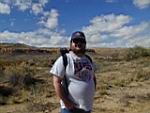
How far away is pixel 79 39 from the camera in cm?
554

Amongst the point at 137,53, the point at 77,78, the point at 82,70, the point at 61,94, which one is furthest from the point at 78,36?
the point at 137,53

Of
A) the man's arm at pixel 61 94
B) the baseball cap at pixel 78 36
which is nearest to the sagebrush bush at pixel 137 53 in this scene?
the baseball cap at pixel 78 36

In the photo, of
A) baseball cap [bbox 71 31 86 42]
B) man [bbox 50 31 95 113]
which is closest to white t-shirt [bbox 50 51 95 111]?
man [bbox 50 31 95 113]

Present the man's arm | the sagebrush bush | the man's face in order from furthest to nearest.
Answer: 1. the sagebrush bush
2. the man's face
3. the man's arm

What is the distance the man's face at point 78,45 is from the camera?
552cm

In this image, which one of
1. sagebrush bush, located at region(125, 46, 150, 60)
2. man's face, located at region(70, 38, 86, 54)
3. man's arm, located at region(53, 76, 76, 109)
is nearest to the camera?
man's arm, located at region(53, 76, 76, 109)

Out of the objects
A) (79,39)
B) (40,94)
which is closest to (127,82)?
(40,94)

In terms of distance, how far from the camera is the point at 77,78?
17.8 ft

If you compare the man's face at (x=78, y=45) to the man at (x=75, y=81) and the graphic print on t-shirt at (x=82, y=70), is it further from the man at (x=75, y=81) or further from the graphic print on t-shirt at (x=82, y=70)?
the graphic print on t-shirt at (x=82, y=70)

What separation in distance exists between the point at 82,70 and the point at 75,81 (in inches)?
6.7

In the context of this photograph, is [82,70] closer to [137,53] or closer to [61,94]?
[61,94]

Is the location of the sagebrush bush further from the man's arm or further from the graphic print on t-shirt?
the man's arm

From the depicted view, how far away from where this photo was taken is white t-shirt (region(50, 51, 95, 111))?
537 centimetres

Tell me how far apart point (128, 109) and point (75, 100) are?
31.1 feet
